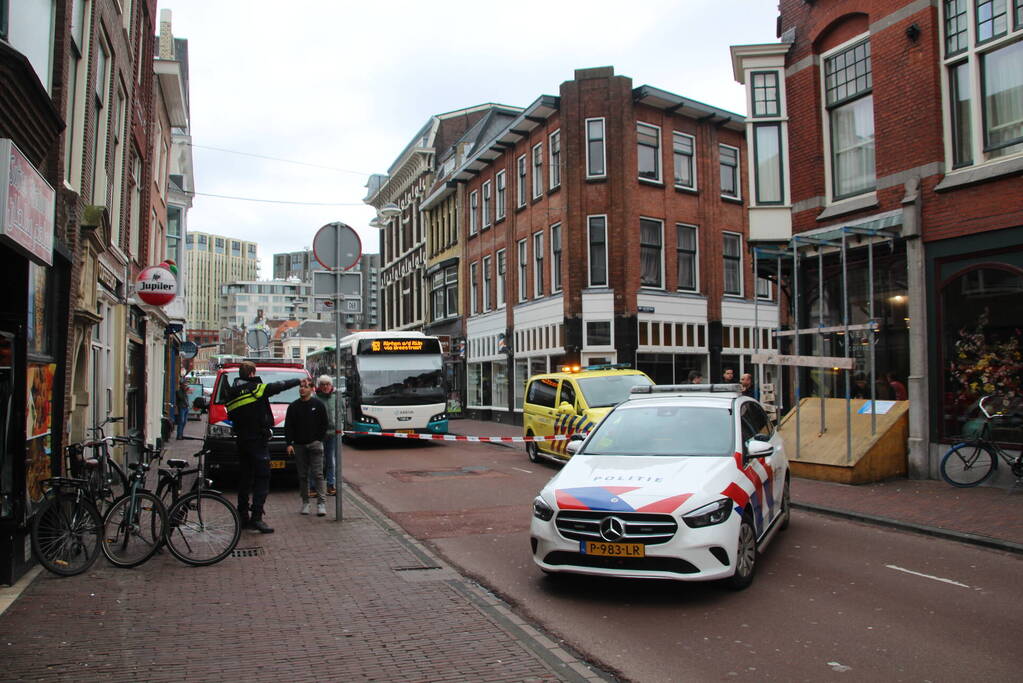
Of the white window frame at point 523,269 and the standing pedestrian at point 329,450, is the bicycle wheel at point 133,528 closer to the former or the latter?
the standing pedestrian at point 329,450

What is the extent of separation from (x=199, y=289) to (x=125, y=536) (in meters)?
169

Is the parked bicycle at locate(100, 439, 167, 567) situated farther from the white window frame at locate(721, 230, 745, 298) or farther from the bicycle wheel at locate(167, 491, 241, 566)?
the white window frame at locate(721, 230, 745, 298)

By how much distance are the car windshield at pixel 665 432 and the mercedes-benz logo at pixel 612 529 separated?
1359mm

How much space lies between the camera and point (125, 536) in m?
7.12

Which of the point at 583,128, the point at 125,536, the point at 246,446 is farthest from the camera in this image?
the point at 583,128

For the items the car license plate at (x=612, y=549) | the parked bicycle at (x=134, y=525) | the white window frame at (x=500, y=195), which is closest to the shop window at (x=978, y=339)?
the car license plate at (x=612, y=549)

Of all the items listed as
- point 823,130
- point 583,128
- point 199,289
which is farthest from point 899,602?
point 199,289

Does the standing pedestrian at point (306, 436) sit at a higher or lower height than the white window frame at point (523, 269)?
lower

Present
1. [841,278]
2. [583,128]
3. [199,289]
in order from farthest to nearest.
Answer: [199,289], [583,128], [841,278]

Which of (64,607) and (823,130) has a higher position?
(823,130)

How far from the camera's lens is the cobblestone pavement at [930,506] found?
27.8 ft

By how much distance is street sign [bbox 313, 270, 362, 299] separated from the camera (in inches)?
398

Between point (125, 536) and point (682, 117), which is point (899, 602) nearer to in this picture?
point (125, 536)

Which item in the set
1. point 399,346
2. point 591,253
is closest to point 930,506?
point 399,346
